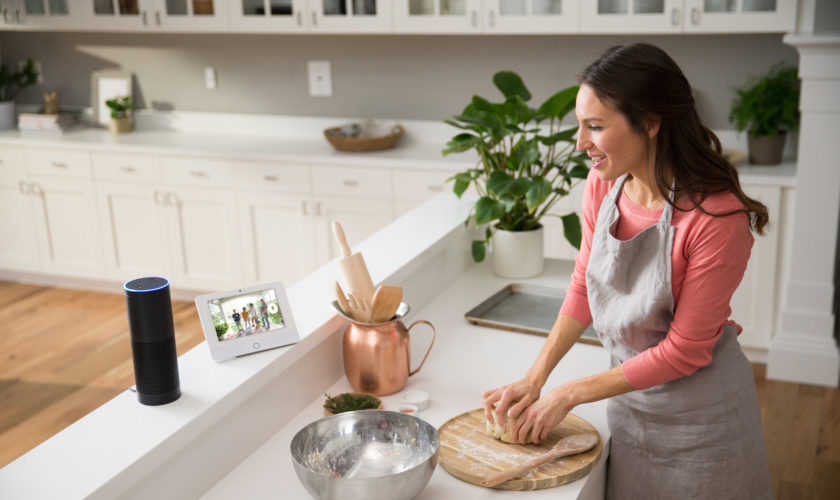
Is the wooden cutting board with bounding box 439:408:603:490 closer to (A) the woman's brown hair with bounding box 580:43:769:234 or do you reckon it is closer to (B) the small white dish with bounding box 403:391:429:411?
(B) the small white dish with bounding box 403:391:429:411

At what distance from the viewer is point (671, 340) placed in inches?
55.4

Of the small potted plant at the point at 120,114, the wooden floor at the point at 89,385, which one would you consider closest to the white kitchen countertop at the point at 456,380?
the wooden floor at the point at 89,385

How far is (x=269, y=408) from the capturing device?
154 centimetres

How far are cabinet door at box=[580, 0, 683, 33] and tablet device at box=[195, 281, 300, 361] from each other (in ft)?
7.62

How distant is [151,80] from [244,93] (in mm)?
588

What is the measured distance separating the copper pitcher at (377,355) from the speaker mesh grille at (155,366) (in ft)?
1.26

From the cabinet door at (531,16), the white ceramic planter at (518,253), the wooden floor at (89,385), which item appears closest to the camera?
the white ceramic planter at (518,253)

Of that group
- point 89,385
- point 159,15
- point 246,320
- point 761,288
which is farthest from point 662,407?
point 159,15

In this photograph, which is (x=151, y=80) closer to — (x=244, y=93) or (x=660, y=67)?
(x=244, y=93)

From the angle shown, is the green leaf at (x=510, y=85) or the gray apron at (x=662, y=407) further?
the green leaf at (x=510, y=85)

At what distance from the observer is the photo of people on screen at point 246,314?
5.04 feet

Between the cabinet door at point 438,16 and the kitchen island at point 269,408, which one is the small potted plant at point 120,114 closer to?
the cabinet door at point 438,16

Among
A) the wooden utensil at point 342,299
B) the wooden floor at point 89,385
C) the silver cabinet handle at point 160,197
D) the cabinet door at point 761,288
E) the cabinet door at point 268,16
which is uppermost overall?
the cabinet door at point 268,16

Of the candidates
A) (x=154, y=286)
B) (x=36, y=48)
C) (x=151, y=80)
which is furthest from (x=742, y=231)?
(x=36, y=48)
